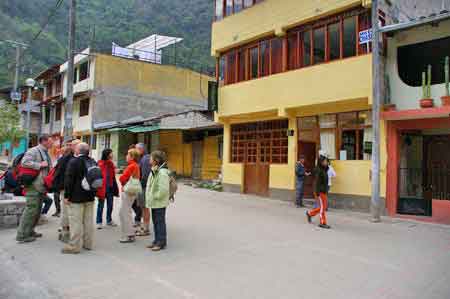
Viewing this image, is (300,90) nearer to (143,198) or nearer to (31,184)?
(143,198)

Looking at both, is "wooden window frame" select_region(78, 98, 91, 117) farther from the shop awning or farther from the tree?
the shop awning

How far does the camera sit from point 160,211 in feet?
20.0

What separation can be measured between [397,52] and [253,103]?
17.2 feet

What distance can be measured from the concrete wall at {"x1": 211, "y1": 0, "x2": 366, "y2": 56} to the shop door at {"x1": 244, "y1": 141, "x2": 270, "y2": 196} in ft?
14.2

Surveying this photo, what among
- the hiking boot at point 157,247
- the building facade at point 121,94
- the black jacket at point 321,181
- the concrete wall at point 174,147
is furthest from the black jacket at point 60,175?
the building facade at point 121,94

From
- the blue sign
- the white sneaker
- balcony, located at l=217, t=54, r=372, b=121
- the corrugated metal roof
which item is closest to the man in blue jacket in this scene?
balcony, located at l=217, t=54, r=372, b=121

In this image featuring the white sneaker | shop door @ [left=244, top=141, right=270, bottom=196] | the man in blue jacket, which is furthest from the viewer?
shop door @ [left=244, top=141, right=270, bottom=196]

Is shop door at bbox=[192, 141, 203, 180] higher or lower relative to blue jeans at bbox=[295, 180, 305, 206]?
higher

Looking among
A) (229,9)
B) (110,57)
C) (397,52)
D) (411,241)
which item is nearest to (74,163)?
(411,241)

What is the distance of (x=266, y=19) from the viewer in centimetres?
1357

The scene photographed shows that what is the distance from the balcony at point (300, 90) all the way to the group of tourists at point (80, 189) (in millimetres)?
6733

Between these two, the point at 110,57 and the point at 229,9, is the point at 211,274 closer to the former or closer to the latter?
the point at 229,9

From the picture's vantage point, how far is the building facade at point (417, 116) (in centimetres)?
967

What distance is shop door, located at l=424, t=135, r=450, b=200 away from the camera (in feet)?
33.0
